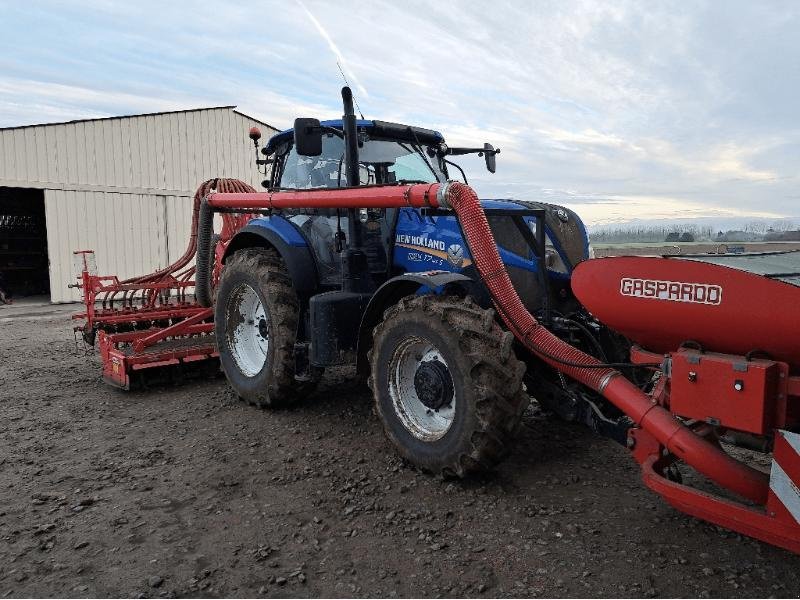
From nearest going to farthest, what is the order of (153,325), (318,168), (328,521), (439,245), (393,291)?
(328,521) → (393,291) → (439,245) → (318,168) → (153,325)

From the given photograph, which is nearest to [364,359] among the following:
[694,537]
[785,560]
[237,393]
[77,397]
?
[237,393]

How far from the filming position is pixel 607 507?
10.5 feet

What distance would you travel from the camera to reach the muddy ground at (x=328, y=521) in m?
2.59

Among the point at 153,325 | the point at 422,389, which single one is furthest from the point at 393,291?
the point at 153,325

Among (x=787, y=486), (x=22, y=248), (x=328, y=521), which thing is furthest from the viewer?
(x=22, y=248)

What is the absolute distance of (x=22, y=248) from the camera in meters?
17.3

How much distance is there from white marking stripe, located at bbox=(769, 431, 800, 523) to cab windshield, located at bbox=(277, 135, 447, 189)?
3014 mm

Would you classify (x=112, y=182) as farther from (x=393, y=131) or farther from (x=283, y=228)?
(x=393, y=131)

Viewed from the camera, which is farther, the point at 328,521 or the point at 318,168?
the point at 318,168

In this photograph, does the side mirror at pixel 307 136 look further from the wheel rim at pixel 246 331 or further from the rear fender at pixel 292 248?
the wheel rim at pixel 246 331

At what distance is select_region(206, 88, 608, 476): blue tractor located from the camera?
10.6ft

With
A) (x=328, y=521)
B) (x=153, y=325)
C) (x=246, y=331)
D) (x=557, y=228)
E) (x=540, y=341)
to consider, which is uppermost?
(x=557, y=228)

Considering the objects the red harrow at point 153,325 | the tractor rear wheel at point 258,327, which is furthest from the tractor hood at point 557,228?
the red harrow at point 153,325

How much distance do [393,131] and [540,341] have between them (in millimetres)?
2382
